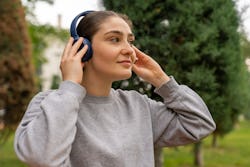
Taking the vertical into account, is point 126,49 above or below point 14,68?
above

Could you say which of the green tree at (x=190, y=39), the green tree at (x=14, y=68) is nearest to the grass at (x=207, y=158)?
the green tree at (x=14, y=68)

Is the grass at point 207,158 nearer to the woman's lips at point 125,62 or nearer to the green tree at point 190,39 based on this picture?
the green tree at point 190,39

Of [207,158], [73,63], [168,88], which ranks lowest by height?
[207,158]

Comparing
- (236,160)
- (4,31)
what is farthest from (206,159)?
(4,31)

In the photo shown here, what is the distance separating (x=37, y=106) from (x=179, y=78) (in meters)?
2.18

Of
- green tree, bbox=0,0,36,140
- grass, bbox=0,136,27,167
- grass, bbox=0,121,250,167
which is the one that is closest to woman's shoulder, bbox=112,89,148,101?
green tree, bbox=0,0,36,140

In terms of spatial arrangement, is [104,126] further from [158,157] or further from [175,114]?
[158,157]

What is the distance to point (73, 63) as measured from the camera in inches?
62.4

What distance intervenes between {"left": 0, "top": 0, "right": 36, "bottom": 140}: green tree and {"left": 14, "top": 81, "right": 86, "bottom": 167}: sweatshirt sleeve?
17.2 ft

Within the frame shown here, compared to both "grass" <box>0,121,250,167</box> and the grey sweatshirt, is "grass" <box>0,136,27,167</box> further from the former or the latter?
the grey sweatshirt

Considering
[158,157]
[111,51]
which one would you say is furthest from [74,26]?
[158,157]

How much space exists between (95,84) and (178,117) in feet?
1.23

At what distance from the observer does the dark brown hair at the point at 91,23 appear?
1.69m

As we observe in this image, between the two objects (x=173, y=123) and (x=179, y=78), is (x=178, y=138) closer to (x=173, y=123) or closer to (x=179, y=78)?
(x=173, y=123)
